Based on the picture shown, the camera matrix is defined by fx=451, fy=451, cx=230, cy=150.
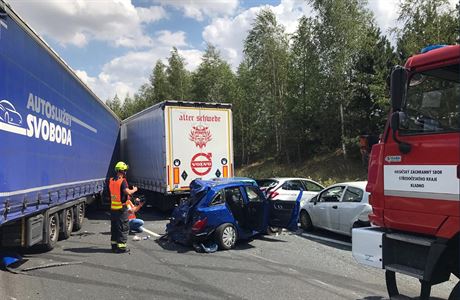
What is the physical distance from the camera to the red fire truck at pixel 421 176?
422 centimetres

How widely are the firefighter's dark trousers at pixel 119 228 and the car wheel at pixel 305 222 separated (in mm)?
4793

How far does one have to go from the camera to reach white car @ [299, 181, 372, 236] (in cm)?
966

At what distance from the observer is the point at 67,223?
11.0 m

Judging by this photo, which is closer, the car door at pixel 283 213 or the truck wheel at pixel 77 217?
the car door at pixel 283 213

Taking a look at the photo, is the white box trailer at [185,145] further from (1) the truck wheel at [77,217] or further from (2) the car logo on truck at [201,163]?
(1) the truck wheel at [77,217]

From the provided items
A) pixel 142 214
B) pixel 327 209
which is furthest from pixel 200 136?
pixel 327 209

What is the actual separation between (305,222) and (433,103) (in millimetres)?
7839

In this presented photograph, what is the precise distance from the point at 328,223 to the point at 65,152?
6365mm

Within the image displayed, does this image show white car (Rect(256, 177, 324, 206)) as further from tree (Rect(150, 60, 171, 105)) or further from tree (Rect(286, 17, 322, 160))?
tree (Rect(150, 60, 171, 105))

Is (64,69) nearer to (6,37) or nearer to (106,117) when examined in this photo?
(6,37)

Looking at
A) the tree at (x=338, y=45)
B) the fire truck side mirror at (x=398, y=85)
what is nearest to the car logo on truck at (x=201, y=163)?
the fire truck side mirror at (x=398, y=85)

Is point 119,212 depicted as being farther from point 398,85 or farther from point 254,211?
point 398,85

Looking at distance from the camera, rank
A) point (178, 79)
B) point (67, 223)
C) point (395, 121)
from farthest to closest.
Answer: point (178, 79) < point (67, 223) < point (395, 121)

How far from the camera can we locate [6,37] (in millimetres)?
6598
